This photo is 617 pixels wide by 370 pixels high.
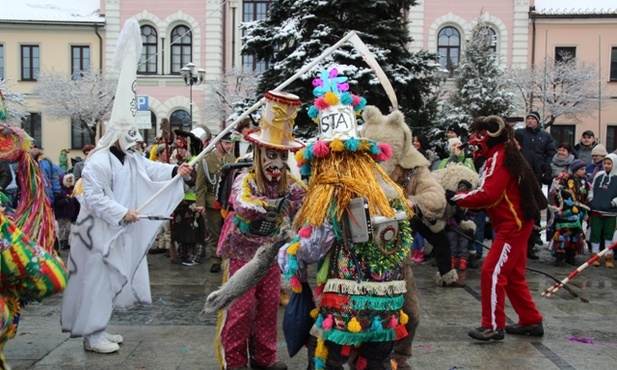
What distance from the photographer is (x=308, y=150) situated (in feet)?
12.7

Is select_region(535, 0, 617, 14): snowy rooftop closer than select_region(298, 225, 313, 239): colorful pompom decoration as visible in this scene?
No

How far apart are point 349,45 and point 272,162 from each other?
31.8 ft

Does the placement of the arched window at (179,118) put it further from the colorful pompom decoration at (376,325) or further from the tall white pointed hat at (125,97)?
the colorful pompom decoration at (376,325)

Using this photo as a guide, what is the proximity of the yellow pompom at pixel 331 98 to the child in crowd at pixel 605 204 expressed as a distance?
7412 mm

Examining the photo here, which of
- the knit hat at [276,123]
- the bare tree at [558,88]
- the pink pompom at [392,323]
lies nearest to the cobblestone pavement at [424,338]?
the pink pompom at [392,323]

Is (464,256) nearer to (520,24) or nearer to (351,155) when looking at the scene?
(351,155)

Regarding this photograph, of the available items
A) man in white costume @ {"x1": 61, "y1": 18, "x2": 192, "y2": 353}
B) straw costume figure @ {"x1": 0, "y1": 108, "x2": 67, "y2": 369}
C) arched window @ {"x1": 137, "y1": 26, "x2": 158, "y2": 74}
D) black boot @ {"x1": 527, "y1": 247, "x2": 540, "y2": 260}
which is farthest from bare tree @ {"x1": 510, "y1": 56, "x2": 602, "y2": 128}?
straw costume figure @ {"x1": 0, "y1": 108, "x2": 67, "y2": 369}

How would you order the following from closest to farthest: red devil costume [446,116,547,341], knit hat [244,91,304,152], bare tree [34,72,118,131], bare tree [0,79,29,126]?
knit hat [244,91,304,152]
red devil costume [446,116,547,341]
bare tree [0,79,29,126]
bare tree [34,72,118,131]

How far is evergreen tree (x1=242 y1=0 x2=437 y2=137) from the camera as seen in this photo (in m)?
13.4

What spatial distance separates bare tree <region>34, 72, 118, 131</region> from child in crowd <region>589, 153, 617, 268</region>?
2465cm

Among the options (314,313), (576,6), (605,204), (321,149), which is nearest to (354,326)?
(314,313)

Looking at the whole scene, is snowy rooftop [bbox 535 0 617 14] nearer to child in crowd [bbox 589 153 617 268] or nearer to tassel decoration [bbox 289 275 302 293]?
child in crowd [bbox 589 153 617 268]

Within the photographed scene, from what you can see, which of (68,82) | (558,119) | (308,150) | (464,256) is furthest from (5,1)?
(308,150)

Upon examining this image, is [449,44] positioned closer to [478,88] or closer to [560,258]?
[478,88]
